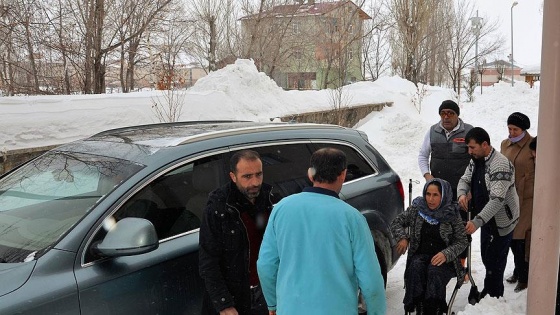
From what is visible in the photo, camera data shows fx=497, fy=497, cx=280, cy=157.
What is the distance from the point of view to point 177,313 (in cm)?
290

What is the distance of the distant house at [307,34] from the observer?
23.0m

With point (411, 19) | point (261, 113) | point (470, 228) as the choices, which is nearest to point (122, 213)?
point (470, 228)

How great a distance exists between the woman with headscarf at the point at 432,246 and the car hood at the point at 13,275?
9.18 feet

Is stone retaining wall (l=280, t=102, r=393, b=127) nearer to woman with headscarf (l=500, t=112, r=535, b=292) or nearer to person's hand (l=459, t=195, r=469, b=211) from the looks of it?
woman with headscarf (l=500, t=112, r=535, b=292)

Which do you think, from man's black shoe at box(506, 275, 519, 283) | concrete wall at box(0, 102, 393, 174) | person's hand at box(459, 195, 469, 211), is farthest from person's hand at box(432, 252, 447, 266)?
concrete wall at box(0, 102, 393, 174)

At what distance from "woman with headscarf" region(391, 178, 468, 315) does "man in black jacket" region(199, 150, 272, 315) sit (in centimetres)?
165

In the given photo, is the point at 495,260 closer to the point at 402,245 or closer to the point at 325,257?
the point at 402,245

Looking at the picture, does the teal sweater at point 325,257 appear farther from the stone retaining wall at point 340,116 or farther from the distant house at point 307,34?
the distant house at point 307,34

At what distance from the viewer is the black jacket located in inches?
108

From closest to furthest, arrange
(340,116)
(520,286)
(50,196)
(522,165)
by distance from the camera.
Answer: (50,196) < (522,165) < (520,286) < (340,116)

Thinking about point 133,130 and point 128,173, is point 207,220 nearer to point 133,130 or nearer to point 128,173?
point 128,173

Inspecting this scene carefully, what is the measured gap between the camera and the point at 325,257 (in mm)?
2307

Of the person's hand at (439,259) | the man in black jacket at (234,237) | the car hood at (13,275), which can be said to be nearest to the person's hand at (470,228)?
the person's hand at (439,259)

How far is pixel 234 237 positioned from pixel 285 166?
3.48 ft
